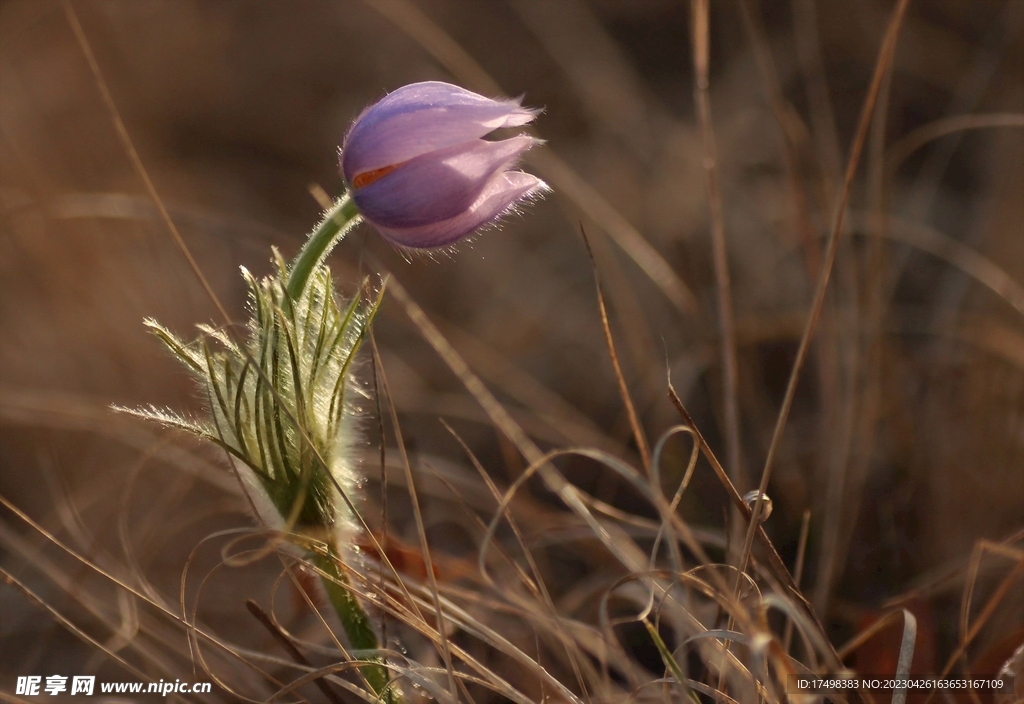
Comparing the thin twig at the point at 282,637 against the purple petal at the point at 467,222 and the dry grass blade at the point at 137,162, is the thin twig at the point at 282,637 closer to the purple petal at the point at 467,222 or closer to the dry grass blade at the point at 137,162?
the dry grass blade at the point at 137,162

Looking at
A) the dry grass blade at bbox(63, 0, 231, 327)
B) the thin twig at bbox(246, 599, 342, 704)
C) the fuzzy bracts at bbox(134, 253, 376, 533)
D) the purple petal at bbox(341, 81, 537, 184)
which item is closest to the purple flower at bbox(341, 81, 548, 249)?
the purple petal at bbox(341, 81, 537, 184)

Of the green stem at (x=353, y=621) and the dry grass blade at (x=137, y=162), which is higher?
the dry grass blade at (x=137, y=162)

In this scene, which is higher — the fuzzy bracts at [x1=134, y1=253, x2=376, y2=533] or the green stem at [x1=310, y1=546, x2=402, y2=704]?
the fuzzy bracts at [x1=134, y1=253, x2=376, y2=533]

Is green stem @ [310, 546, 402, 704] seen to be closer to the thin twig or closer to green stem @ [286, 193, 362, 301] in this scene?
the thin twig

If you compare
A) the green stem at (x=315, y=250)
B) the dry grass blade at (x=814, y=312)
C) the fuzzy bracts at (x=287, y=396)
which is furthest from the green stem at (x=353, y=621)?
the dry grass blade at (x=814, y=312)

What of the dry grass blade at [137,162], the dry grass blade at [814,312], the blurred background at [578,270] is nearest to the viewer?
the dry grass blade at [814,312]

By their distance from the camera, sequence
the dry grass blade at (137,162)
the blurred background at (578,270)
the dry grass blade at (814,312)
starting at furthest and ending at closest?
the blurred background at (578,270) → the dry grass blade at (137,162) → the dry grass blade at (814,312)

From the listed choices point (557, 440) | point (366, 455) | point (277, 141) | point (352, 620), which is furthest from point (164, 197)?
point (352, 620)
